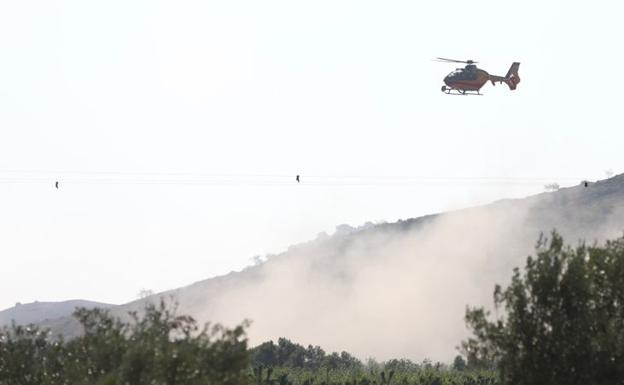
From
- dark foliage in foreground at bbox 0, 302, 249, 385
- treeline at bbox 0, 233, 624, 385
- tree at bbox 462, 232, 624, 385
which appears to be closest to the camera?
dark foliage in foreground at bbox 0, 302, 249, 385

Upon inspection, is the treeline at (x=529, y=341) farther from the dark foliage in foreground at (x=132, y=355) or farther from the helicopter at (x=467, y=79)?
the helicopter at (x=467, y=79)

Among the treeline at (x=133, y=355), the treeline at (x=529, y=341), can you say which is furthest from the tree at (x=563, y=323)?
the treeline at (x=133, y=355)

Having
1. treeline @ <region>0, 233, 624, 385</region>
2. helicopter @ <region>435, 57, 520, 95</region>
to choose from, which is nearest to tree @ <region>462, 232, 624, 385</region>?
treeline @ <region>0, 233, 624, 385</region>

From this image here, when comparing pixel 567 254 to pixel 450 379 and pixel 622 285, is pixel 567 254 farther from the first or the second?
pixel 450 379

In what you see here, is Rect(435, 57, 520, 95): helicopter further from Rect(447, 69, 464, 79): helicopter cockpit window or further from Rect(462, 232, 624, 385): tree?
Rect(462, 232, 624, 385): tree

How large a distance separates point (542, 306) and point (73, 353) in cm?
1736

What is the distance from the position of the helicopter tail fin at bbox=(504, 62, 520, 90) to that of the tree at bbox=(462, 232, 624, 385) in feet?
293

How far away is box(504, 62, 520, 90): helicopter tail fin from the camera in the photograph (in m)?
122

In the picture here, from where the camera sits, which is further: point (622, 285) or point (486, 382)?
point (486, 382)

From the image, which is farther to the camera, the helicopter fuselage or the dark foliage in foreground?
the helicopter fuselage

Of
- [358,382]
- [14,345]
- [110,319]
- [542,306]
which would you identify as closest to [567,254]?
[542,306]

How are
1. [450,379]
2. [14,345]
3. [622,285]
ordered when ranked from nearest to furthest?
[622,285] < [14,345] < [450,379]

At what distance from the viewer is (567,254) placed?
33156 millimetres

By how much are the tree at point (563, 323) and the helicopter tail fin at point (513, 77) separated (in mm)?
89226
